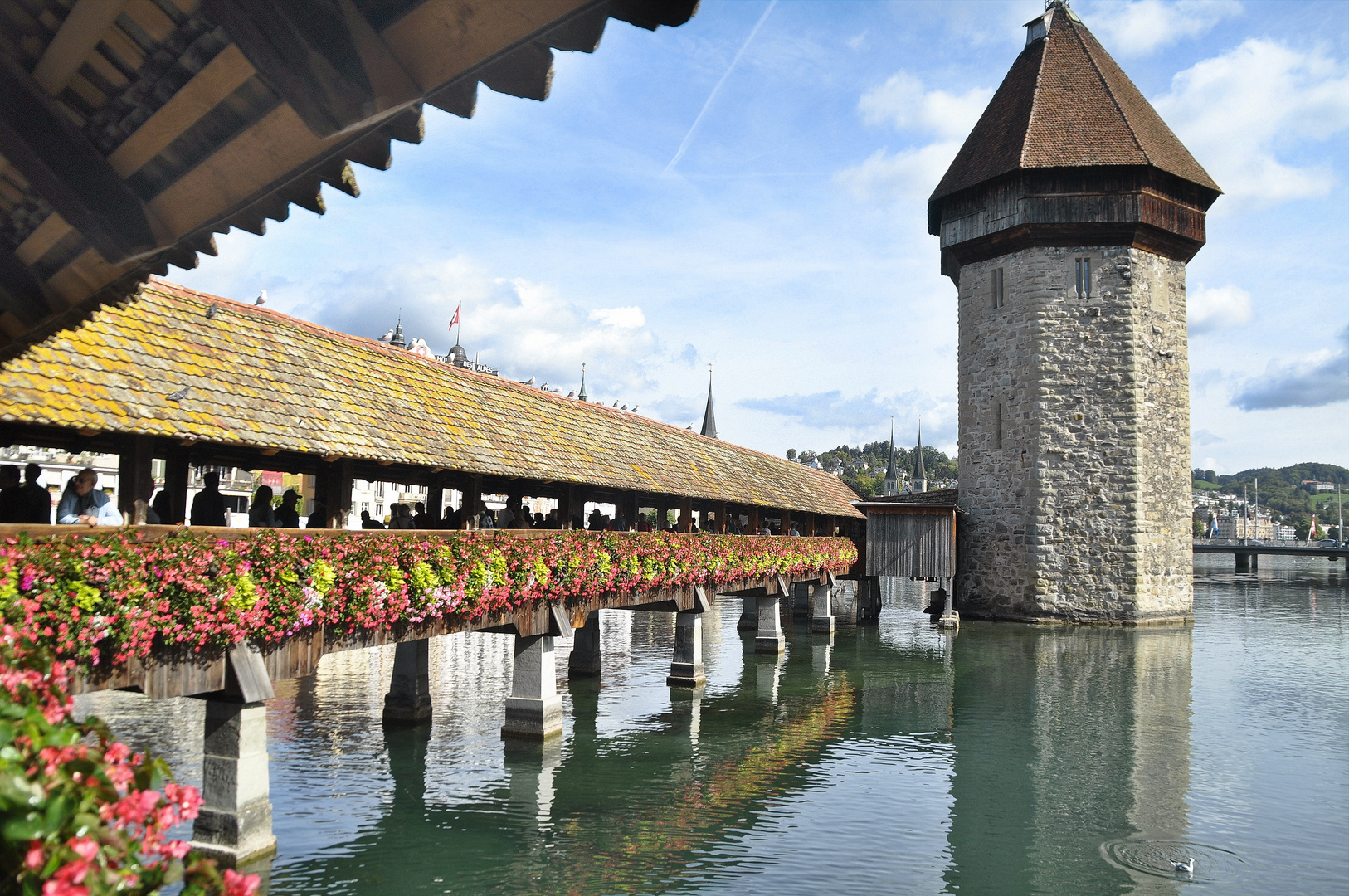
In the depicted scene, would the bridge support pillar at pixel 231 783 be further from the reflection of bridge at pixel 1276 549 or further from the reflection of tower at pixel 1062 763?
the reflection of bridge at pixel 1276 549

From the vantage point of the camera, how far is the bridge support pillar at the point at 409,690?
1627cm

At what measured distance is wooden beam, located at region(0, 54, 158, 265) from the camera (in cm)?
326

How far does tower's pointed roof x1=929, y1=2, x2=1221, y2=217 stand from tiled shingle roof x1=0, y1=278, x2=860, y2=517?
63.0 feet

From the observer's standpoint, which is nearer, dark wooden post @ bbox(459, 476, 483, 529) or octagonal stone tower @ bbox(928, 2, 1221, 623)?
dark wooden post @ bbox(459, 476, 483, 529)

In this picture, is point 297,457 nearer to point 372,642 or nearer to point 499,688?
point 372,642

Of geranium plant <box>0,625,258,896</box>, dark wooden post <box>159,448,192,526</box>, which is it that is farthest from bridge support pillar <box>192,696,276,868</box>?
geranium plant <box>0,625,258,896</box>

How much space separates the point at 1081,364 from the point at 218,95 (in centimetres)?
3127

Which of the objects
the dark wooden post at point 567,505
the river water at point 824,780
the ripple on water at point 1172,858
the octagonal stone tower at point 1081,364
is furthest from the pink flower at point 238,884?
the octagonal stone tower at point 1081,364

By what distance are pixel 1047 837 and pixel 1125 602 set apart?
70.3 ft

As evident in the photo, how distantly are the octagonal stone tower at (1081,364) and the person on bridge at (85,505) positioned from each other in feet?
90.8

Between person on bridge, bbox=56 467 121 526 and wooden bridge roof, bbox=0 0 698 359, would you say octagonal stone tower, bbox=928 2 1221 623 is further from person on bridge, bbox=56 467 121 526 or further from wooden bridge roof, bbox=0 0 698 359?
wooden bridge roof, bbox=0 0 698 359

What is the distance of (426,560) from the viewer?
11.6m

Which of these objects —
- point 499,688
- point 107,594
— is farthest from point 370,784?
point 499,688

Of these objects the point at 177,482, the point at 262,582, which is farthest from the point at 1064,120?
the point at 262,582
